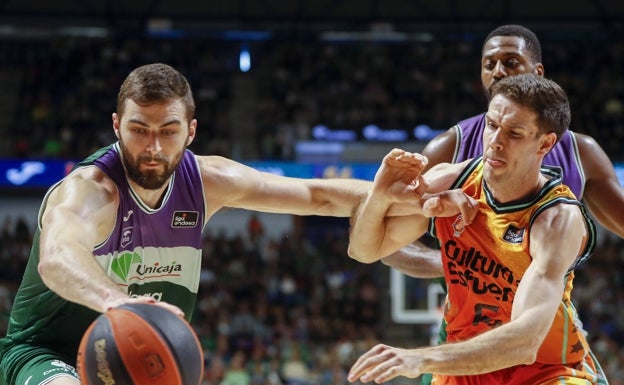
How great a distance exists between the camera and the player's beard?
3908mm

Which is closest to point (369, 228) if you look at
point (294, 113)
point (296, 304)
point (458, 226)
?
point (458, 226)

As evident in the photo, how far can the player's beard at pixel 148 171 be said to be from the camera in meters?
3.91

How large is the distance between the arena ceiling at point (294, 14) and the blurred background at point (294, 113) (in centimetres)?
4

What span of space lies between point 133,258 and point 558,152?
227 centimetres

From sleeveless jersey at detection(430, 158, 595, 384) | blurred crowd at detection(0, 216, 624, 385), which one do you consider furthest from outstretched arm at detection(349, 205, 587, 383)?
blurred crowd at detection(0, 216, 624, 385)

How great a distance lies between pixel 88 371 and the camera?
311 cm

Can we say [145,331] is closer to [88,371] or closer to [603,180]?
[88,371]

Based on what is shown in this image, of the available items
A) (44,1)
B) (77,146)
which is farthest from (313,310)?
(44,1)

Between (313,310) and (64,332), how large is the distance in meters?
11.8

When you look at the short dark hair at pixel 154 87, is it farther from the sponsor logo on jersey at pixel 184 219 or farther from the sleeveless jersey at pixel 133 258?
the sponsor logo on jersey at pixel 184 219

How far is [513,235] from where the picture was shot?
154 inches

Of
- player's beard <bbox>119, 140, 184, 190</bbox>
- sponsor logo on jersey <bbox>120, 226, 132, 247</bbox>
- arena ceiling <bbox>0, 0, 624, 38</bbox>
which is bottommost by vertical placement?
sponsor logo on jersey <bbox>120, 226, 132, 247</bbox>

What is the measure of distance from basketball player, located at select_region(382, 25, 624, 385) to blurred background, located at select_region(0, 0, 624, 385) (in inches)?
333

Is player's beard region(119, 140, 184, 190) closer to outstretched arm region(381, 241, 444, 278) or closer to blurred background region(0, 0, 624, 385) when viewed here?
outstretched arm region(381, 241, 444, 278)
